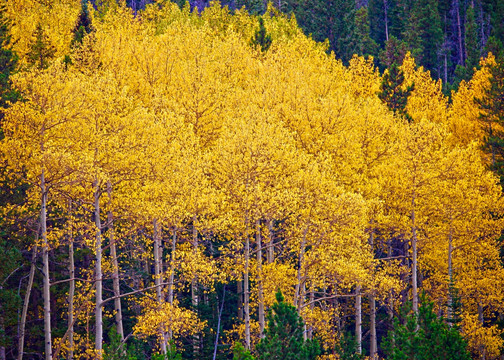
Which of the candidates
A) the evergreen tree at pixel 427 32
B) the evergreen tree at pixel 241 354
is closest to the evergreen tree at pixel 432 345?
the evergreen tree at pixel 241 354

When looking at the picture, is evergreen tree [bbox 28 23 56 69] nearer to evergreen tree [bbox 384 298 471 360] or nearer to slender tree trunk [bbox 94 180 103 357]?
slender tree trunk [bbox 94 180 103 357]

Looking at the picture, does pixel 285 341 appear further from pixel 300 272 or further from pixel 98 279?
pixel 98 279

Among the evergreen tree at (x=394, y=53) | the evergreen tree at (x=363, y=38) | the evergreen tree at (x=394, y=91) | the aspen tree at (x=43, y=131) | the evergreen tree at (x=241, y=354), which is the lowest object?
the evergreen tree at (x=241, y=354)

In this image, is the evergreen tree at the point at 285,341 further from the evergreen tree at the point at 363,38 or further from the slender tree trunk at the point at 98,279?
the evergreen tree at the point at 363,38

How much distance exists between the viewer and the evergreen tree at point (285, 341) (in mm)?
19578

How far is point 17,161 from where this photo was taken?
2306 cm

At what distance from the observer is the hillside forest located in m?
23.5

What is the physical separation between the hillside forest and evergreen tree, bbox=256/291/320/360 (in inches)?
2.6

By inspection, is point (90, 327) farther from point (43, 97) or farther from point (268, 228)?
point (43, 97)

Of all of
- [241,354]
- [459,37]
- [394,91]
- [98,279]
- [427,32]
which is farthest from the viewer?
[459,37]

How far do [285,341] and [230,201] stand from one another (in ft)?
27.0

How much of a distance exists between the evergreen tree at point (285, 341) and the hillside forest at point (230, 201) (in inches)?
2.6

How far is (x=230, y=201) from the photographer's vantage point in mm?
27250

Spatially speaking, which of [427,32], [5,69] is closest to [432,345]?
[5,69]
